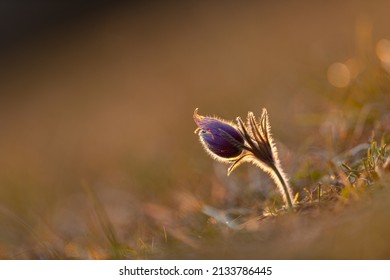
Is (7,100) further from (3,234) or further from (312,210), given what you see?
(312,210)

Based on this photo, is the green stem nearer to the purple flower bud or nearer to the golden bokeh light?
the purple flower bud

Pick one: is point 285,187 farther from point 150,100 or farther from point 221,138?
point 150,100

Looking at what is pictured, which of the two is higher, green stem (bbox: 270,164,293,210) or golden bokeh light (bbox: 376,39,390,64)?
golden bokeh light (bbox: 376,39,390,64)

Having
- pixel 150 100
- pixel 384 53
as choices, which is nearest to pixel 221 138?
pixel 384 53

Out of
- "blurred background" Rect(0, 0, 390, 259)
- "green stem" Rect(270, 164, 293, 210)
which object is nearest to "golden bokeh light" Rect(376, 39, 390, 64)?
"blurred background" Rect(0, 0, 390, 259)

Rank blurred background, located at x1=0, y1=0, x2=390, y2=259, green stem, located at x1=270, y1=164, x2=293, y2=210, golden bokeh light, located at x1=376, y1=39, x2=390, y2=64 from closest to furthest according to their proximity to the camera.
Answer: green stem, located at x1=270, y1=164, x2=293, y2=210 → blurred background, located at x1=0, y1=0, x2=390, y2=259 → golden bokeh light, located at x1=376, y1=39, x2=390, y2=64

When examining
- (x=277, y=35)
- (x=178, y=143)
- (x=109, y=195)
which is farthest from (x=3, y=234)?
(x=277, y=35)
